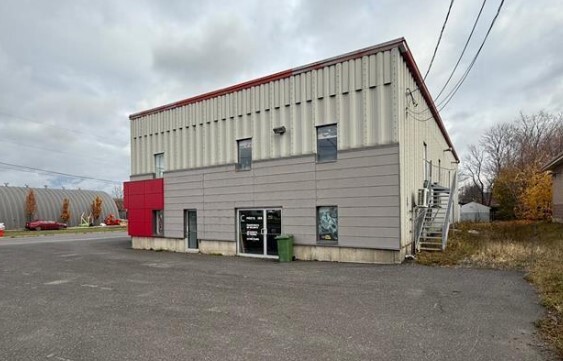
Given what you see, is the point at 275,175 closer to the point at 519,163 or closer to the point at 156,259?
the point at 156,259

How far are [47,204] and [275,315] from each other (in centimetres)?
5127

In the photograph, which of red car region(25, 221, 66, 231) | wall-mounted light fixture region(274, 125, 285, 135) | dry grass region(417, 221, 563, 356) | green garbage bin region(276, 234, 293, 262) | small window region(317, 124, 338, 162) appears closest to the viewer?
dry grass region(417, 221, 563, 356)

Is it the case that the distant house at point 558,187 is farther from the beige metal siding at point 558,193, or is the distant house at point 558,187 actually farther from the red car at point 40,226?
the red car at point 40,226

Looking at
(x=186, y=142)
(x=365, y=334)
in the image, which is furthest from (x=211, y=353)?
(x=186, y=142)

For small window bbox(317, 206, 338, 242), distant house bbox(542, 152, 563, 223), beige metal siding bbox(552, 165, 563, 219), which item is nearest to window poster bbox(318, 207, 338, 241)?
small window bbox(317, 206, 338, 242)

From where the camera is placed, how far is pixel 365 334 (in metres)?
5.04

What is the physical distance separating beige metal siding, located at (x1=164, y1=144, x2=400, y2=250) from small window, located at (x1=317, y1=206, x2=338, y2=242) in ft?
0.68

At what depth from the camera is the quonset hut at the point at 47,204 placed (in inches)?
1702

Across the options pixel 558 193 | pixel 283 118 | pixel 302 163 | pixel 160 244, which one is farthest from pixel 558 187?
pixel 160 244

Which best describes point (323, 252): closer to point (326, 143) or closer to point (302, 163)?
point (302, 163)

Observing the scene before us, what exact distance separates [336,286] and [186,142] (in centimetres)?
A: 1070

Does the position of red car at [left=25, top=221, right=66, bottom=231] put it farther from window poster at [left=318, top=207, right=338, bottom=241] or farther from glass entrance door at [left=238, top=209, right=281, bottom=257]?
window poster at [left=318, top=207, right=338, bottom=241]

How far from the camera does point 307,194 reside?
1242 centimetres

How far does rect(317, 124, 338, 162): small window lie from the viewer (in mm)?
12163
